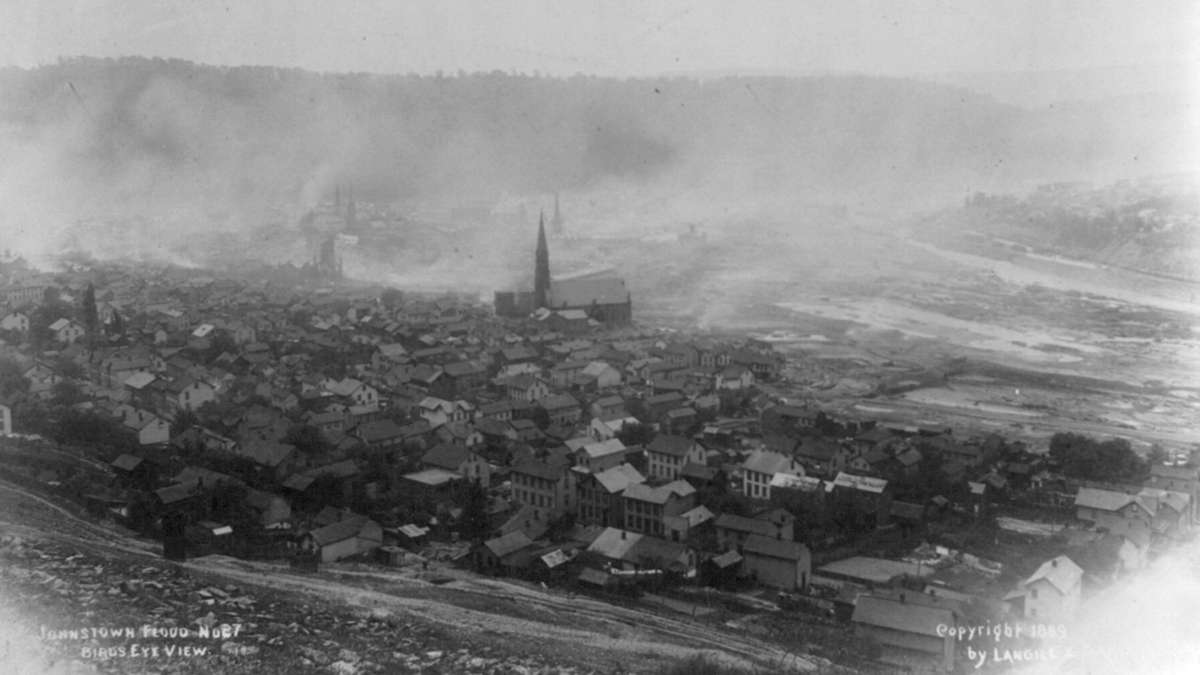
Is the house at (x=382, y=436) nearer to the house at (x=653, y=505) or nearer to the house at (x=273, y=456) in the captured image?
the house at (x=273, y=456)

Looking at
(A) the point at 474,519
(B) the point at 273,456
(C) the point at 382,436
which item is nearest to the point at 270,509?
(B) the point at 273,456

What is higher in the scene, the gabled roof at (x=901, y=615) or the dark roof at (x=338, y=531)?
the gabled roof at (x=901, y=615)

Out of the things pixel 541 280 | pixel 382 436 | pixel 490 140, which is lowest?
pixel 382 436

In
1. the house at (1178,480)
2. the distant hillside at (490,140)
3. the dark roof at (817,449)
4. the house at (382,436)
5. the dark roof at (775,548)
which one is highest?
the distant hillside at (490,140)

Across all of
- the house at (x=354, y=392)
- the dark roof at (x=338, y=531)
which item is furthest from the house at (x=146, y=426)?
the dark roof at (x=338, y=531)

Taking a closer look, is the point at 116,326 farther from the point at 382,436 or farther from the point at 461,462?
the point at 461,462

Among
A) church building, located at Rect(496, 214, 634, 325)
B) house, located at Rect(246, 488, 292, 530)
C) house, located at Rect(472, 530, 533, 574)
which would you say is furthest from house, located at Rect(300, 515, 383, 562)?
church building, located at Rect(496, 214, 634, 325)

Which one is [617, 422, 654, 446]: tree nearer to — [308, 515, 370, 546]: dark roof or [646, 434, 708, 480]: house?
[646, 434, 708, 480]: house

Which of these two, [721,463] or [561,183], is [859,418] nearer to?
[721,463]
